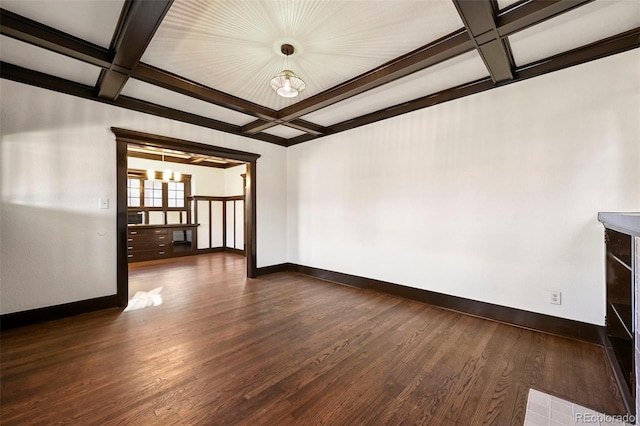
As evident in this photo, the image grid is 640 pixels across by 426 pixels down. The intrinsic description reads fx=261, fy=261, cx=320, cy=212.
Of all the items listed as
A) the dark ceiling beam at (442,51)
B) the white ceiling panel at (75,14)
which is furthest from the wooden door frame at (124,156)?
the dark ceiling beam at (442,51)

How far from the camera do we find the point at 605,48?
2301 millimetres

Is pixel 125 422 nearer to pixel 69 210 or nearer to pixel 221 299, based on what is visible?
pixel 221 299

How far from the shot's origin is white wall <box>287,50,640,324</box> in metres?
2.36

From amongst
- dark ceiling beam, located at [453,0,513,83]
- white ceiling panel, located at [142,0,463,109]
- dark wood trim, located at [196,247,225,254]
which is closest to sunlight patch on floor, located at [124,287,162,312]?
white ceiling panel, located at [142,0,463,109]

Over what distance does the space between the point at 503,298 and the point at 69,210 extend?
504cm

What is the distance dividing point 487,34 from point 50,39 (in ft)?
11.3

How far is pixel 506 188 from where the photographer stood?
9.32 ft

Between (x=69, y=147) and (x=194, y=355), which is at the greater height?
(x=69, y=147)

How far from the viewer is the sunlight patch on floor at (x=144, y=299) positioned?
3.34m

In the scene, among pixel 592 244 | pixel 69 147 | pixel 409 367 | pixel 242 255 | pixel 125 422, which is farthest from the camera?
pixel 242 255

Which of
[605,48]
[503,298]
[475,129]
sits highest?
[605,48]

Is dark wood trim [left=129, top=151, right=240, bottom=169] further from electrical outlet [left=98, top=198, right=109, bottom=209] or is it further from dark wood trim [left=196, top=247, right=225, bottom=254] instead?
electrical outlet [left=98, top=198, right=109, bottom=209]

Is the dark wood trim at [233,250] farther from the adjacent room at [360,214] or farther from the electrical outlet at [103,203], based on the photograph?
the electrical outlet at [103,203]

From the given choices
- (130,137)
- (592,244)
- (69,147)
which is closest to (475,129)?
(592,244)
